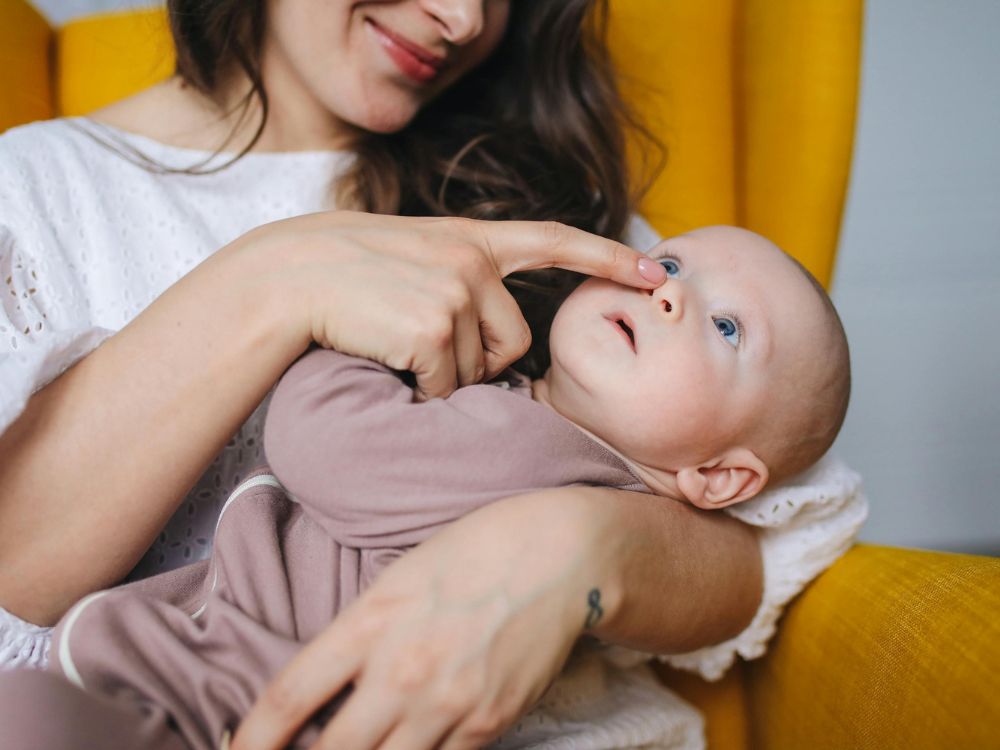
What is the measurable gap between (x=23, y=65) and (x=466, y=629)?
1.47 metres

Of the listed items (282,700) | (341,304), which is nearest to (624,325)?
Answer: (341,304)

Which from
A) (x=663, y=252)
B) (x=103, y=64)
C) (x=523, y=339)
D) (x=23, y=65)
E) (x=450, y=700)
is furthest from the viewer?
(x=103, y=64)

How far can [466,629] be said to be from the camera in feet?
2.01

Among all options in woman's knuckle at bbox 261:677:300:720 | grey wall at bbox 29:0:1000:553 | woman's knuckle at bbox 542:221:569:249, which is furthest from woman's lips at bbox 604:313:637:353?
grey wall at bbox 29:0:1000:553

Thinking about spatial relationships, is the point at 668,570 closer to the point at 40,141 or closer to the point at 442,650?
the point at 442,650

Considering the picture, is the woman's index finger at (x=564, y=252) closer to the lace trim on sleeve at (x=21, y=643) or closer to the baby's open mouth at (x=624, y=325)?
the baby's open mouth at (x=624, y=325)

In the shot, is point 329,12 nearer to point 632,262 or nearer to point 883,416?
point 632,262

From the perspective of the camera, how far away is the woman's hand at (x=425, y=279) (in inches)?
30.5

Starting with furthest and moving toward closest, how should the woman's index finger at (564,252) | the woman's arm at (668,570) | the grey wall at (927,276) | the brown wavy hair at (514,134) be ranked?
the grey wall at (927,276)
the brown wavy hair at (514,134)
the woman's index finger at (564,252)
the woman's arm at (668,570)

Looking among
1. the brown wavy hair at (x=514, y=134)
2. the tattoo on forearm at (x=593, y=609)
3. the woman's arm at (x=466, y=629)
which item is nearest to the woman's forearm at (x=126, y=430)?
the woman's arm at (x=466, y=629)

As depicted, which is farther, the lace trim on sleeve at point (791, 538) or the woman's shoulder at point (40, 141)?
the woman's shoulder at point (40, 141)

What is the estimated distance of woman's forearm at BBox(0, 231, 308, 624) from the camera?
0.77 meters

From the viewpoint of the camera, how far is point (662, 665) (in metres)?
1.15

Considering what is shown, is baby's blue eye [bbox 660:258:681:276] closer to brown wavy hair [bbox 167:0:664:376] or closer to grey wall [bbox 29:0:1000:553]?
brown wavy hair [bbox 167:0:664:376]
